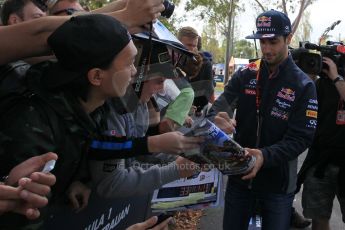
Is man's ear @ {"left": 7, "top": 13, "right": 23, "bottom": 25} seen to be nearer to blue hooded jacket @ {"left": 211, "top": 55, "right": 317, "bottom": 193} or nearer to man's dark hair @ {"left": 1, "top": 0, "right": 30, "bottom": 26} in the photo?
man's dark hair @ {"left": 1, "top": 0, "right": 30, "bottom": 26}

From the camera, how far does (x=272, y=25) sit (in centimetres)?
270

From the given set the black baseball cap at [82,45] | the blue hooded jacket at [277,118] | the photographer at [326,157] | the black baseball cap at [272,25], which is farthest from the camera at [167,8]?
the photographer at [326,157]

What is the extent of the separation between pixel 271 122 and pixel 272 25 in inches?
25.8

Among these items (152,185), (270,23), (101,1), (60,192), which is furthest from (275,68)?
(101,1)

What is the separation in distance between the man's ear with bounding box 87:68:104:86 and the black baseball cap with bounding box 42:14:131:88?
0.03 metres

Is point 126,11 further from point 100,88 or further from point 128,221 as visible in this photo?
point 128,221

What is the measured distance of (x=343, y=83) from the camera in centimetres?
304

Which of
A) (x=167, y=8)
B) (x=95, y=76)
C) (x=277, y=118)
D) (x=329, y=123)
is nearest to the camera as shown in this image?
(x=95, y=76)

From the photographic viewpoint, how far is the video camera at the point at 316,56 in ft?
9.94

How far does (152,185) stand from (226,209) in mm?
1416

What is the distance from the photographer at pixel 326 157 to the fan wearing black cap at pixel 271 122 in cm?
68

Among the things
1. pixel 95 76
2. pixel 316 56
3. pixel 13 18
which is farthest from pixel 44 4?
pixel 316 56

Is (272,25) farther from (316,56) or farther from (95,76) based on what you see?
(95,76)

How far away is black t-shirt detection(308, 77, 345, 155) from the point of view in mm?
3203
